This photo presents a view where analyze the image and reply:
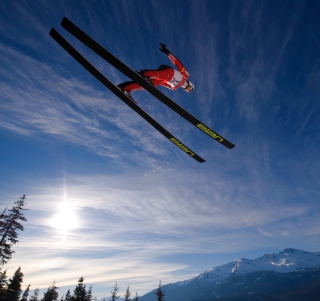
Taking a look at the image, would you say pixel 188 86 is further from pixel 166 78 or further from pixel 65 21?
pixel 65 21

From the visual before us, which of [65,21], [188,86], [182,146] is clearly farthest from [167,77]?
[65,21]

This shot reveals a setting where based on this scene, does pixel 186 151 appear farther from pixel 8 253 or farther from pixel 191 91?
pixel 8 253

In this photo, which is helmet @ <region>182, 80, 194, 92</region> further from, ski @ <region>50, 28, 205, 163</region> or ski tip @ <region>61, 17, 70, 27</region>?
ski tip @ <region>61, 17, 70, 27</region>

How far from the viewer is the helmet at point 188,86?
8.52 meters

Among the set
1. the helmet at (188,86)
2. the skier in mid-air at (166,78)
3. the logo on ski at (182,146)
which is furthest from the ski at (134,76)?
the helmet at (188,86)

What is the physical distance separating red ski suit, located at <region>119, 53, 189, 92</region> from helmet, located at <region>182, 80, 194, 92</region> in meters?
0.19

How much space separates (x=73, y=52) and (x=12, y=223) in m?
19.7

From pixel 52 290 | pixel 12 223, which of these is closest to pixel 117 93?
pixel 12 223

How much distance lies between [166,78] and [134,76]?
1.82 metres

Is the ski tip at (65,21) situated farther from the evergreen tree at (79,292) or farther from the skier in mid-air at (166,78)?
the evergreen tree at (79,292)

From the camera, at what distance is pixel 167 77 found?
779cm

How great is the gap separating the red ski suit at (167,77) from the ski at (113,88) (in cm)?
34

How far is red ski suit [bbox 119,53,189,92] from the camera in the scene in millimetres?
7352

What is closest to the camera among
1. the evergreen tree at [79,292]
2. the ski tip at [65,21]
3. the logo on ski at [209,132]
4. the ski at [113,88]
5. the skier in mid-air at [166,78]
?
the ski tip at [65,21]
